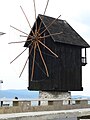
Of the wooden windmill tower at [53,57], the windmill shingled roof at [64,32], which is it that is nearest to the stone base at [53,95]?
the wooden windmill tower at [53,57]

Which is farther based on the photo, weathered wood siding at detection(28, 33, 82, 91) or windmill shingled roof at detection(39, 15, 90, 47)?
windmill shingled roof at detection(39, 15, 90, 47)

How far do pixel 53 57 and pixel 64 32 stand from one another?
12.0 ft

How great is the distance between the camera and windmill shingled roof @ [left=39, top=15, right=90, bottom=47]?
1332 inches

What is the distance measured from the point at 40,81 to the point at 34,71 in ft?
4.82

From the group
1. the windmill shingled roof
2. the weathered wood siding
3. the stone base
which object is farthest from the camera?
the windmill shingled roof

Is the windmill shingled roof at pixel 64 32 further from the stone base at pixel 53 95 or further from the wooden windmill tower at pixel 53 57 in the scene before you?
the stone base at pixel 53 95

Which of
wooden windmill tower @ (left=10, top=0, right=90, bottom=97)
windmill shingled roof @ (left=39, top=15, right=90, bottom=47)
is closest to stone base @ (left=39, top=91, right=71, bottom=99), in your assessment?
wooden windmill tower @ (left=10, top=0, right=90, bottom=97)

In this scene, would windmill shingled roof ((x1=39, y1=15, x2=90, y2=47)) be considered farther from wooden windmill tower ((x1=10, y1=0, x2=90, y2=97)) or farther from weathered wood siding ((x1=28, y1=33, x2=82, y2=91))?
weathered wood siding ((x1=28, y1=33, x2=82, y2=91))

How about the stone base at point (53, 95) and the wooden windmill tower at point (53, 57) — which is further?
the stone base at point (53, 95)

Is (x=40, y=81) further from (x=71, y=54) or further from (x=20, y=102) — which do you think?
(x=20, y=102)

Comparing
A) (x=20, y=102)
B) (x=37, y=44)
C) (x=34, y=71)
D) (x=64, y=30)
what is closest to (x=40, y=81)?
(x=34, y=71)

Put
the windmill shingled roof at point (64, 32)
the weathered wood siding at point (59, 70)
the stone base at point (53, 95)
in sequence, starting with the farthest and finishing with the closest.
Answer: the windmill shingled roof at point (64, 32) → the stone base at point (53, 95) → the weathered wood siding at point (59, 70)

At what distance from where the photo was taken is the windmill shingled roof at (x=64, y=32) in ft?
111

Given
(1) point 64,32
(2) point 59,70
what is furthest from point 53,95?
(1) point 64,32
